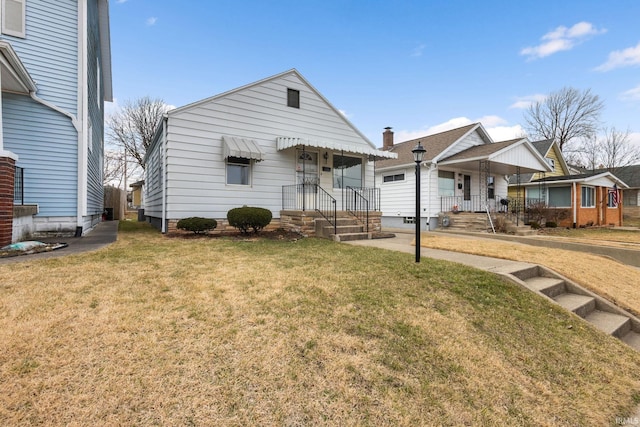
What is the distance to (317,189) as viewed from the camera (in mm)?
11633

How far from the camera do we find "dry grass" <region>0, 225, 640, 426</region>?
2125 millimetres

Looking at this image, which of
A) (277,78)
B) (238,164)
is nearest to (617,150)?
(277,78)

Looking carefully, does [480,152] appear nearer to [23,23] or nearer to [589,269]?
[589,269]

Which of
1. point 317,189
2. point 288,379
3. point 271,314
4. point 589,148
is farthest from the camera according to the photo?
point 589,148

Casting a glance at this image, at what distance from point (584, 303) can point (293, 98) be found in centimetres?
1037

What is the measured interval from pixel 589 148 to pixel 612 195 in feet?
64.4

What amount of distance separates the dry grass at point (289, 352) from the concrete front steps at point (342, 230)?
4.22 meters

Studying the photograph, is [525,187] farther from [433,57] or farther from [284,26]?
[284,26]

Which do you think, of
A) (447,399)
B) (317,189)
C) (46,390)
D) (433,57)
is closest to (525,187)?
(433,57)

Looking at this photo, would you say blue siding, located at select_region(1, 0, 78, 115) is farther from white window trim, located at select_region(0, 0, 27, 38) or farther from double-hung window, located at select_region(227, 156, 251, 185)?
double-hung window, located at select_region(227, 156, 251, 185)

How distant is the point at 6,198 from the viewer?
579 cm

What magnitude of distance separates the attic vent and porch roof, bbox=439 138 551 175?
323 inches

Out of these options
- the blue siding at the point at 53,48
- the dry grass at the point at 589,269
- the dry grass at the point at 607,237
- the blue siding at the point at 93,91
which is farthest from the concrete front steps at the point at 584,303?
the blue siding at the point at 93,91

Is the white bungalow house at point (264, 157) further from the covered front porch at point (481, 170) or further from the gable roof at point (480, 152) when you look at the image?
the covered front porch at point (481, 170)
